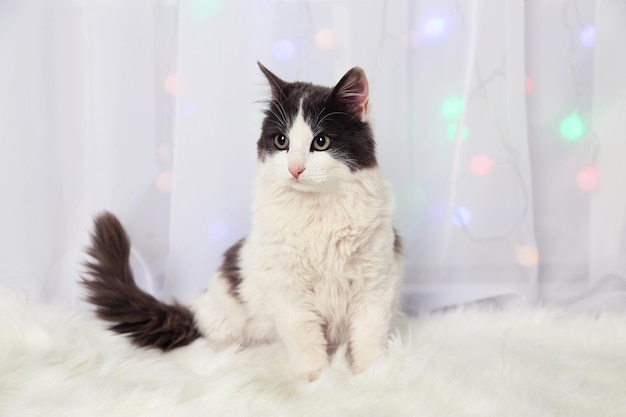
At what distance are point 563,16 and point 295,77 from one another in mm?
887

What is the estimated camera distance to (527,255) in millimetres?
1744

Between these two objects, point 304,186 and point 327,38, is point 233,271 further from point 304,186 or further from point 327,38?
point 327,38

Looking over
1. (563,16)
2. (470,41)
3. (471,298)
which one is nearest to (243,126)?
(470,41)

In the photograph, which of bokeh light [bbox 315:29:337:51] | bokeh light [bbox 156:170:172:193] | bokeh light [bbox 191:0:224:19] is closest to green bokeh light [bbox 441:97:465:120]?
bokeh light [bbox 315:29:337:51]

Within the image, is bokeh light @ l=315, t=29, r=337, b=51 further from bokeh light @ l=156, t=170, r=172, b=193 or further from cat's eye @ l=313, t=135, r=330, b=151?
bokeh light @ l=156, t=170, r=172, b=193

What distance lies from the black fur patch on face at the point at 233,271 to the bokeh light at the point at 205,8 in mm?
723

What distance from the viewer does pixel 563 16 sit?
169cm

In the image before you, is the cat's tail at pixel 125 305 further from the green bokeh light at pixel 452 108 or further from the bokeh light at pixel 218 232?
the green bokeh light at pixel 452 108

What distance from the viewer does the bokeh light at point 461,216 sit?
1.76 m

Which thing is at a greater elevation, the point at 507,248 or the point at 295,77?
the point at 295,77

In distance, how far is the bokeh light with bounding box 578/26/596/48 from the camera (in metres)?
1.69

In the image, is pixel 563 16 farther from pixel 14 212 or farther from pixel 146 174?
pixel 14 212

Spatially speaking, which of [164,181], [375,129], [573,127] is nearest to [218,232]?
[164,181]

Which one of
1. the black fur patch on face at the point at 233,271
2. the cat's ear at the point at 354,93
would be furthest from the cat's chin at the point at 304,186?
the black fur patch on face at the point at 233,271
